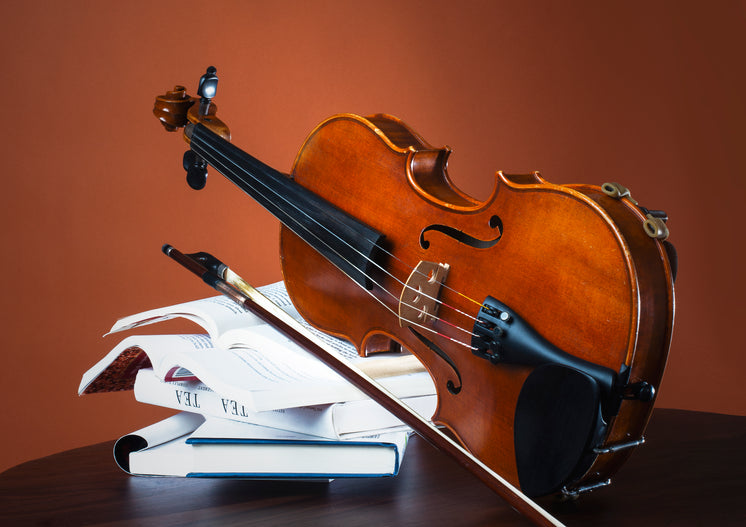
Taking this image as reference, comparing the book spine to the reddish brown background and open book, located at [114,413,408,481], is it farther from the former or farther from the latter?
the reddish brown background

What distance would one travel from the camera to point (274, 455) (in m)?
0.65

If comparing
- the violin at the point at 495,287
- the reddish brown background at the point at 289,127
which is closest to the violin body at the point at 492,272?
the violin at the point at 495,287

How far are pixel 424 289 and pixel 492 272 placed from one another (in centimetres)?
8

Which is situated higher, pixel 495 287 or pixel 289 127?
pixel 289 127

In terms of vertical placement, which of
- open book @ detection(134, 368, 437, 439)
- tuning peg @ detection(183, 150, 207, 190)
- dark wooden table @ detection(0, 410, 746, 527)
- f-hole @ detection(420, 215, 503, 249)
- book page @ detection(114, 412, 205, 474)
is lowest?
dark wooden table @ detection(0, 410, 746, 527)

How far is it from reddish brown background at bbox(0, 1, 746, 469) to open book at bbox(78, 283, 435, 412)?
934mm

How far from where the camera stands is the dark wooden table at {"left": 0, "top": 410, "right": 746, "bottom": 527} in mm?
582

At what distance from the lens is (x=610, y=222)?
513mm

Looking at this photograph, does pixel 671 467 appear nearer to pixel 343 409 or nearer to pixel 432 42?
pixel 343 409

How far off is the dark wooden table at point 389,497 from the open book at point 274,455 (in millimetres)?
20

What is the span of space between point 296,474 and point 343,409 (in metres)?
0.07

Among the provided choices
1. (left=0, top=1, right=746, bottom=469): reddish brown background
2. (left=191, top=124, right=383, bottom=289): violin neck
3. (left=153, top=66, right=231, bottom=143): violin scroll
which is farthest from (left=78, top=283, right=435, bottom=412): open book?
(left=0, top=1, right=746, bottom=469): reddish brown background

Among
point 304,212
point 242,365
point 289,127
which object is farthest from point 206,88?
point 289,127

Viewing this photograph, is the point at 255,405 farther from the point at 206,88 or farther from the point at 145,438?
the point at 206,88
